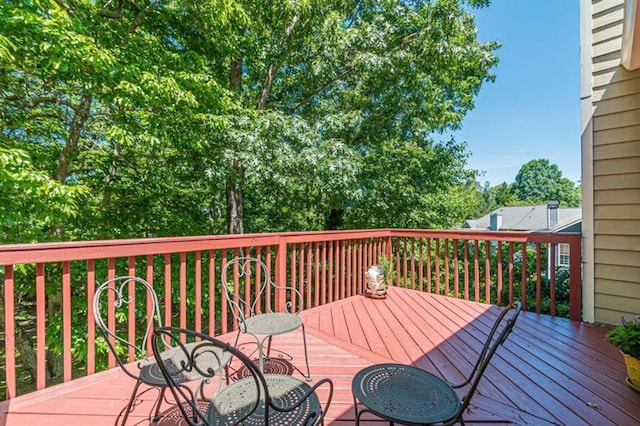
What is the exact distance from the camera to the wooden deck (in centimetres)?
164

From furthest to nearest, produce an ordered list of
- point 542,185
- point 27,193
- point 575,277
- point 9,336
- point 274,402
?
point 542,185
point 27,193
point 575,277
point 9,336
point 274,402

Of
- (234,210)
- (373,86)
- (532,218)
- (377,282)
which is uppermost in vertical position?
(373,86)

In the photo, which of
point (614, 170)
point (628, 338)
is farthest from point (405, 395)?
point (614, 170)

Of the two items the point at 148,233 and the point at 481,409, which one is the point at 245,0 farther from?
the point at 481,409

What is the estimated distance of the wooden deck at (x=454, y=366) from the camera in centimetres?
164

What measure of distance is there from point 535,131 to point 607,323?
99.2 feet

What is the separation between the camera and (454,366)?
Answer: 216cm

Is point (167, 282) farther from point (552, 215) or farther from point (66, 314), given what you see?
point (552, 215)

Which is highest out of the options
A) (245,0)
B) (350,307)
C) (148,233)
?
(245,0)

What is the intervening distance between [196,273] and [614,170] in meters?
4.02

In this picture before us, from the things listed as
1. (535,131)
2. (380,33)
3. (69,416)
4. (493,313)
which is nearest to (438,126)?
(380,33)

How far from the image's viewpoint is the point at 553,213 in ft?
59.0

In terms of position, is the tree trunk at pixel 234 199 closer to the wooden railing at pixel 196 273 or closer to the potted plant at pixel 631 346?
the wooden railing at pixel 196 273

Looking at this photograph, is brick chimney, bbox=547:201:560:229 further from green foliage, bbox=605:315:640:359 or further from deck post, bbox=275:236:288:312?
deck post, bbox=275:236:288:312
